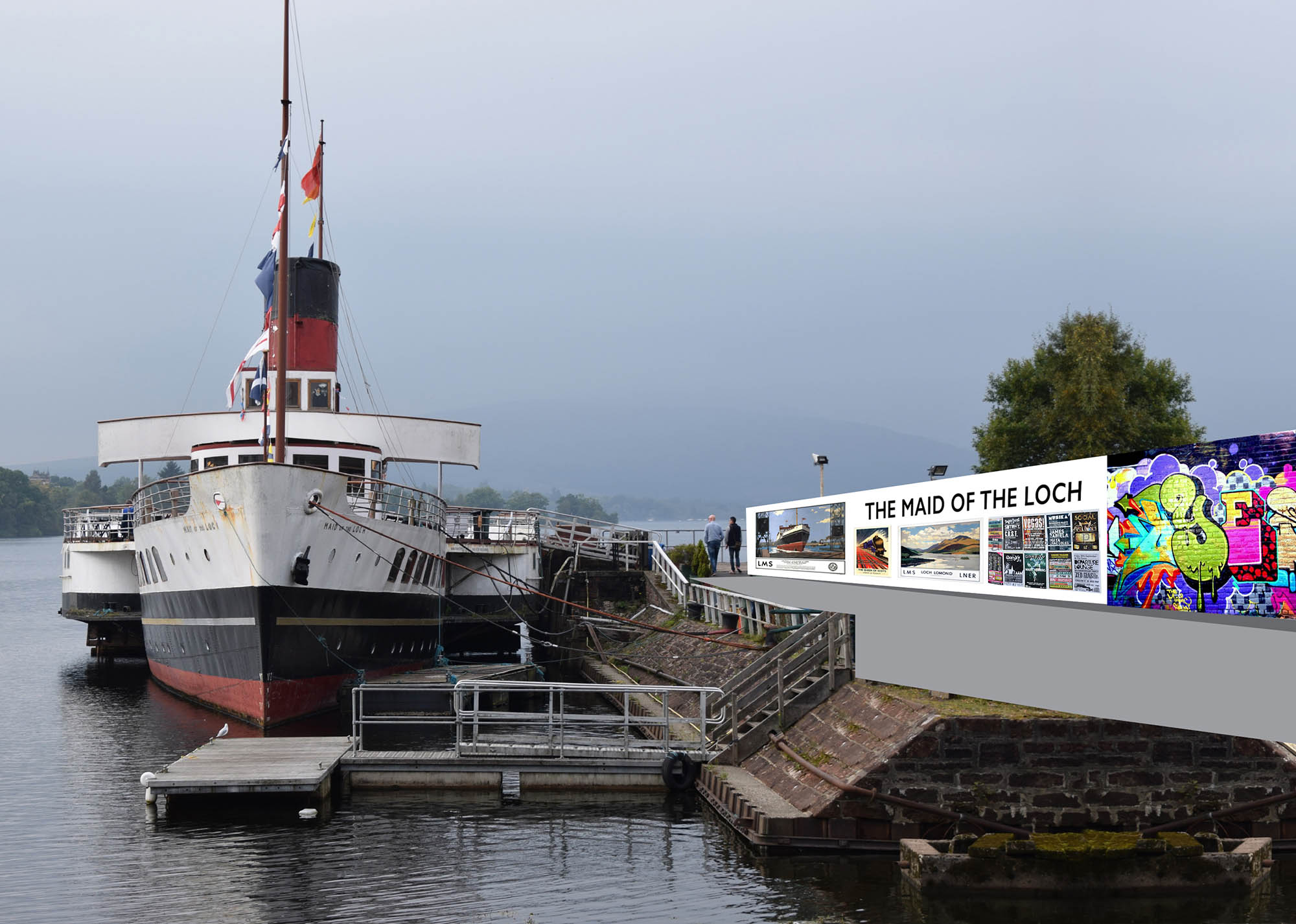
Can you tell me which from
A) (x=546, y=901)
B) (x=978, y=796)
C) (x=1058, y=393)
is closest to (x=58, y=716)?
(x=546, y=901)

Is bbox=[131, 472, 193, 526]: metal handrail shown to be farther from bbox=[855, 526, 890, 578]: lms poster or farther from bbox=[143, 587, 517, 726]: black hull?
bbox=[855, 526, 890, 578]: lms poster

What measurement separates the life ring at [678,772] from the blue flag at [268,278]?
16.3 meters

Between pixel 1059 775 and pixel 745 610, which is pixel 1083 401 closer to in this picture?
pixel 745 610

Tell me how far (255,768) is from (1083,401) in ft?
129

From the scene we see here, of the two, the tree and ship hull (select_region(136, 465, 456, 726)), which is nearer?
ship hull (select_region(136, 465, 456, 726))

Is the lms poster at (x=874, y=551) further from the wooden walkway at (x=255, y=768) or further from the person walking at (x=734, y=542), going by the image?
the person walking at (x=734, y=542)

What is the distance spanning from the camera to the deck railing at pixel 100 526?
39250mm

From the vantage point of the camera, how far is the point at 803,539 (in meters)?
29.5

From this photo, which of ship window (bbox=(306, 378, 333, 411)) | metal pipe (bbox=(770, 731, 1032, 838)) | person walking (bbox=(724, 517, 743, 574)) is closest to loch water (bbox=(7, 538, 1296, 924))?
metal pipe (bbox=(770, 731, 1032, 838))

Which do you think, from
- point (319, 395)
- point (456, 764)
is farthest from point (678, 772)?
point (319, 395)

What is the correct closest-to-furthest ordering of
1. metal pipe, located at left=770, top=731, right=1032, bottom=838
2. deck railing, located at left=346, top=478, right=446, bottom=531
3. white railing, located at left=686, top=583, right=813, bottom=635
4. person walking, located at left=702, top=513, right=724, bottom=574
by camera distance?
metal pipe, located at left=770, top=731, right=1032, bottom=838, white railing, located at left=686, top=583, right=813, bottom=635, deck railing, located at left=346, top=478, right=446, bottom=531, person walking, located at left=702, top=513, right=724, bottom=574

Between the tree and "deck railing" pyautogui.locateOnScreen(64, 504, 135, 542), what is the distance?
116 ft

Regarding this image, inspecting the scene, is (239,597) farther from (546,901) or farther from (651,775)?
(546,901)

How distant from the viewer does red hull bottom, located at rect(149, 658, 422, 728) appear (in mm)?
25891
